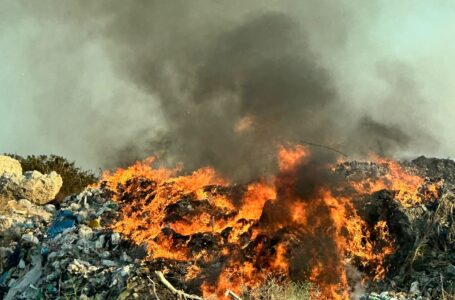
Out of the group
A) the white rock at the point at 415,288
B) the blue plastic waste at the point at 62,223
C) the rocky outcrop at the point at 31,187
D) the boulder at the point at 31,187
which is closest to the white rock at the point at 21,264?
the blue plastic waste at the point at 62,223

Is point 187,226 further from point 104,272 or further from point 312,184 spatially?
point 312,184

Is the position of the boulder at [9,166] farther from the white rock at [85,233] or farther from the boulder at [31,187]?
the white rock at [85,233]

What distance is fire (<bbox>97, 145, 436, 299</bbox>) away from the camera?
9.49 m

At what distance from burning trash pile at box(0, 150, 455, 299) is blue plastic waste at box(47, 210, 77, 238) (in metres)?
0.02

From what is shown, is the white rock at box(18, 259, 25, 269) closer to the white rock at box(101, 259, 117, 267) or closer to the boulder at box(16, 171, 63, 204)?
the white rock at box(101, 259, 117, 267)

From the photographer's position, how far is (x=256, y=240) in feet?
32.8

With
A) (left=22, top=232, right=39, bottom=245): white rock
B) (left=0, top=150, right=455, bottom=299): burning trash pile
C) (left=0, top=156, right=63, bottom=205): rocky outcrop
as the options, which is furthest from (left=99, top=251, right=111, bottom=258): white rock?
(left=0, top=156, right=63, bottom=205): rocky outcrop

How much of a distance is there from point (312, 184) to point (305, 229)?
114cm

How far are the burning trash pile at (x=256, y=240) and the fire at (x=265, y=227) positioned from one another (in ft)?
0.07

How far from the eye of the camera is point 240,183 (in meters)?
11.7

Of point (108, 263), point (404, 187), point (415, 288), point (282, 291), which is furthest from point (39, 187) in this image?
point (415, 288)

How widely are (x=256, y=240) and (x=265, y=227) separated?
15.4 inches

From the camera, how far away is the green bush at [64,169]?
773 inches

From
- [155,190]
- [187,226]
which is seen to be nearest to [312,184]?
[187,226]
